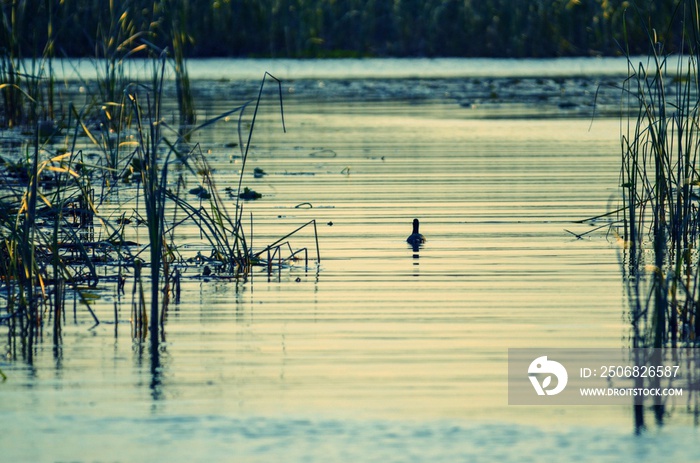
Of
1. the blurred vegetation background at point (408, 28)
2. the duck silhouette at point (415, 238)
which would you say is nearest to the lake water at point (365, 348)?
the duck silhouette at point (415, 238)

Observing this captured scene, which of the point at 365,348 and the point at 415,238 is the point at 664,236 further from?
the point at 415,238

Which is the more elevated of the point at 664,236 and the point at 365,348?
the point at 664,236

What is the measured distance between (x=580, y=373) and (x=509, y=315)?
114 centimetres

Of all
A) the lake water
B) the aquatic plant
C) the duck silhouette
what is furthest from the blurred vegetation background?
the aquatic plant

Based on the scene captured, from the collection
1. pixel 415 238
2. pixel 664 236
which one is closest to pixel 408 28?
pixel 415 238

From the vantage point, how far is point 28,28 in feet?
87.2

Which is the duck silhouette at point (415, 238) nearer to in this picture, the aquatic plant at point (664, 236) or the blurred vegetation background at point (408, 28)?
the aquatic plant at point (664, 236)

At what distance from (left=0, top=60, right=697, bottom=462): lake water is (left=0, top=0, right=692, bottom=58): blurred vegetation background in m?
17.9

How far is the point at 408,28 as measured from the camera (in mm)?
32156

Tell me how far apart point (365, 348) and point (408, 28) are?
26549mm

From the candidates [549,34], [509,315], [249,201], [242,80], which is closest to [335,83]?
[242,80]

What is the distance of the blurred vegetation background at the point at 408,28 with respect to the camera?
29953 mm

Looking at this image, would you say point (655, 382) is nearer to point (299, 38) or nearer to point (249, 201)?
point (249, 201)

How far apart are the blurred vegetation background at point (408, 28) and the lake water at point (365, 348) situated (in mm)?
17879
